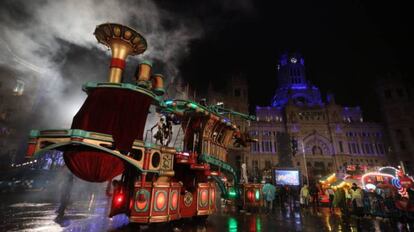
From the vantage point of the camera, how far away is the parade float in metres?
6.81

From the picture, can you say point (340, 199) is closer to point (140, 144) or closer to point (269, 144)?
point (140, 144)

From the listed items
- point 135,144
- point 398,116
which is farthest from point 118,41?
point 398,116

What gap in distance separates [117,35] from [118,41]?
0.92 feet

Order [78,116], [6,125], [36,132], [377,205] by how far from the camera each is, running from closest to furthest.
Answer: [36,132], [78,116], [377,205], [6,125]

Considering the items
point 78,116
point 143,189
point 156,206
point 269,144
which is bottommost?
point 156,206

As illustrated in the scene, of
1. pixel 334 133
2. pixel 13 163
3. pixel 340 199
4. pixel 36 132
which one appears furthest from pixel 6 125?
pixel 334 133

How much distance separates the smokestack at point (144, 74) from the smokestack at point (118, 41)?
3.04ft

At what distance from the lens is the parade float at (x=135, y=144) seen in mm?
6809

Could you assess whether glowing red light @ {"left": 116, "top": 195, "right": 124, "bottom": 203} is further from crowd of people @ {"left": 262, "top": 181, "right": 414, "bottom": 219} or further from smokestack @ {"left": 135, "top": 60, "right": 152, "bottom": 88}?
crowd of people @ {"left": 262, "top": 181, "right": 414, "bottom": 219}

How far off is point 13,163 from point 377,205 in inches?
2007

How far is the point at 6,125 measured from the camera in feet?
108

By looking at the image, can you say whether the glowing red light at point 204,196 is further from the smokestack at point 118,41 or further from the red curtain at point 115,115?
the smokestack at point 118,41

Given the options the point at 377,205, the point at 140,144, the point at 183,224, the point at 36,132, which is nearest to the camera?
the point at 36,132

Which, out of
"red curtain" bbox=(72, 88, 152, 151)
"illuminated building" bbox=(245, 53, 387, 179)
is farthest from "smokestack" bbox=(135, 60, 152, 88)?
"illuminated building" bbox=(245, 53, 387, 179)
